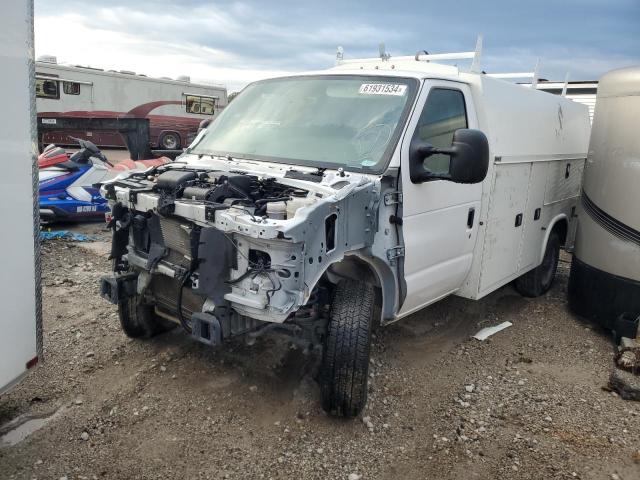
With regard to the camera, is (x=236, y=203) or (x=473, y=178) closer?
(x=236, y=203)

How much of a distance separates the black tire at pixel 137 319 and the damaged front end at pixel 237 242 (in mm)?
510

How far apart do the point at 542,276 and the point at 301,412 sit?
400 cm

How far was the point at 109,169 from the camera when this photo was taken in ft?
29.1

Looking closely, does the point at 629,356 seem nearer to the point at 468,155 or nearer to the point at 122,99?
the point at 468,155

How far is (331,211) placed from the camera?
3238 millimetres

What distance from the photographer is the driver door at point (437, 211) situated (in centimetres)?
400

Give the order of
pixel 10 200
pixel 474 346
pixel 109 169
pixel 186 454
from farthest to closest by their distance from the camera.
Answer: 1. pixel 109 169
2. pixel 474 346
3. pixel 186 454
4. pixel 10 200

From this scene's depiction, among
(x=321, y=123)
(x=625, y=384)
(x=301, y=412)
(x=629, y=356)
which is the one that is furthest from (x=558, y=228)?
(x=301, y=412)

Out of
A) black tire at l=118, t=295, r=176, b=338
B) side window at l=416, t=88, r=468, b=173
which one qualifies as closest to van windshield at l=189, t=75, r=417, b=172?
side window at l=416, t=88, r=468, b=173

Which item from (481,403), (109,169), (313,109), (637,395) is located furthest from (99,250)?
(637,395)

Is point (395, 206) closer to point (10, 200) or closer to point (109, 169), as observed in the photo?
point (10, 200)

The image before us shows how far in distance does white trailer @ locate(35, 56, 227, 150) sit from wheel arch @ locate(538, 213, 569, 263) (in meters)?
13.1

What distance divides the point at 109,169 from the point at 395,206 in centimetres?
643

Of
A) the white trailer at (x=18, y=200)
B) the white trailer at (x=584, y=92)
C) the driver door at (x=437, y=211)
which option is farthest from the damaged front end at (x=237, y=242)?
the white trailer at (x=584, y=92)
